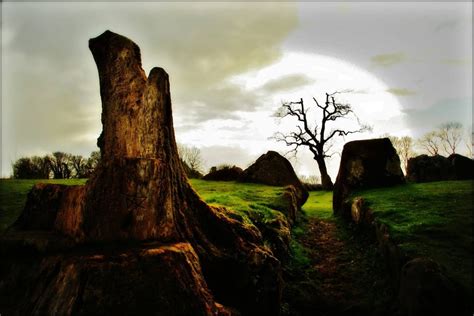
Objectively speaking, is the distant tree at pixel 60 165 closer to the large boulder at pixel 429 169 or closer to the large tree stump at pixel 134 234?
the large tree stump at pixel 134 234

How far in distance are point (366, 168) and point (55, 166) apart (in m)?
26.4

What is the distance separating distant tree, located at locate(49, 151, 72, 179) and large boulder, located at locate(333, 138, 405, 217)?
957 inches

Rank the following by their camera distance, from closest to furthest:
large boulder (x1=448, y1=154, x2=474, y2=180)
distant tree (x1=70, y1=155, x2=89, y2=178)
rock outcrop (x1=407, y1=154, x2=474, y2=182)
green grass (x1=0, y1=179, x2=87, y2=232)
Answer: green grass (x1=0, y1=179, x2=87, y2=232), large boulder (x1=448, y1=154, x2=474, y2=180), rock outcrop (x1=407, y1=154, x2=474, y2=182), distant tree (x1=70, y1=155, x2=89, y2=178)

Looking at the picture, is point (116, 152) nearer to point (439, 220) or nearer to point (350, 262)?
point (350, 262)

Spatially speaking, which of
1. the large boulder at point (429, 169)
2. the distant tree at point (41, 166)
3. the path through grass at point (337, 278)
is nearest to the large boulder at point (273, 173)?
the large boulder at point (429, 169)

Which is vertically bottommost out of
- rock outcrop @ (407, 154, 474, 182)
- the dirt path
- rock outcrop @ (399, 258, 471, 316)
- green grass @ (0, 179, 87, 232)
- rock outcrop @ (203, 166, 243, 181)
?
the dirt path

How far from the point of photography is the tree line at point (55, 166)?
26266 mm

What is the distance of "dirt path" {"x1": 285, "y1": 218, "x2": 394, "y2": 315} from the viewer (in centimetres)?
755

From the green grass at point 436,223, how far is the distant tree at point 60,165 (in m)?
27.0

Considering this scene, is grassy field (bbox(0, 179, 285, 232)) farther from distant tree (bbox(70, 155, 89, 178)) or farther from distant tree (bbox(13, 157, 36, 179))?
distant tree (bbox(70, 155, 89, 178))

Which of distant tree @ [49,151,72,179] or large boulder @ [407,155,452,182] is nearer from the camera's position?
large boulder @ [407,155,452,182]

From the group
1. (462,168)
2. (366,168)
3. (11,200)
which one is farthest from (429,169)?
(11,200)

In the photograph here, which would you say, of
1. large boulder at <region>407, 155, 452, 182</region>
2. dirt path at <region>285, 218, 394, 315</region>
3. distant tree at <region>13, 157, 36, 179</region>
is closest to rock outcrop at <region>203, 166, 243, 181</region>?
large boulder at <region>407, 155, 452, 182</region>

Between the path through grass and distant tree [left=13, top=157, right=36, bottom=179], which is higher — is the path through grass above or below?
below
